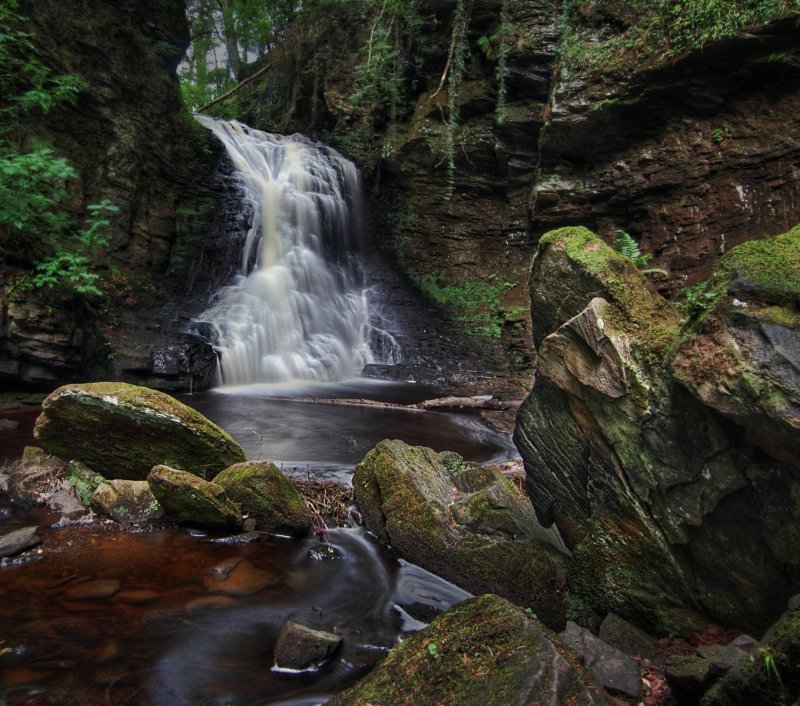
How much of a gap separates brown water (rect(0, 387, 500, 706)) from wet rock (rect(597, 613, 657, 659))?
1242 millimetres

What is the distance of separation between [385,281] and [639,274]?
14.2m

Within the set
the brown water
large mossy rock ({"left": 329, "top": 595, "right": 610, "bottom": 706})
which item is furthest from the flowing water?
large mossy rock ({"left": 329, "top": 595, "right": 610, "bottom": 706})

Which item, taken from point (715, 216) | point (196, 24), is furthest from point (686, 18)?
point (196, 24)

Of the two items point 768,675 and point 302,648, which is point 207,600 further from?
point 768,675

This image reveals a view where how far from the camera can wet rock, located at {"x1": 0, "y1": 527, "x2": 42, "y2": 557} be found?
12.7 feet

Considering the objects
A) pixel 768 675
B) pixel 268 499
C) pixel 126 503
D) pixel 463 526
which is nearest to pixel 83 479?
pixel 126 503

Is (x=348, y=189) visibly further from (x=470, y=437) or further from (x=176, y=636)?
(x=176, y=636)

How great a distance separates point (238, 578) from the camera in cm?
390

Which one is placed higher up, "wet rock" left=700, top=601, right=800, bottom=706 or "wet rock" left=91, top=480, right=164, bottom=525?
"wet rock" left=700, top=601, right=800, bottom=706

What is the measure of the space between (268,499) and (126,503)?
4.44 feet

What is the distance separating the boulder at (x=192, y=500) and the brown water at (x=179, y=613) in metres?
0.14

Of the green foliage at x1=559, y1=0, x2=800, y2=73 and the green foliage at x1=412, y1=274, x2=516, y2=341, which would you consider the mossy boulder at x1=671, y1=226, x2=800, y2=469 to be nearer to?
the green foliage at x1=559, y1=0, x2=800, y2=73

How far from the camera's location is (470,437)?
27.5 ft

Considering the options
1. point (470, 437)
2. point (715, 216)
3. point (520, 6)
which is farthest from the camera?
point (520, 6)
